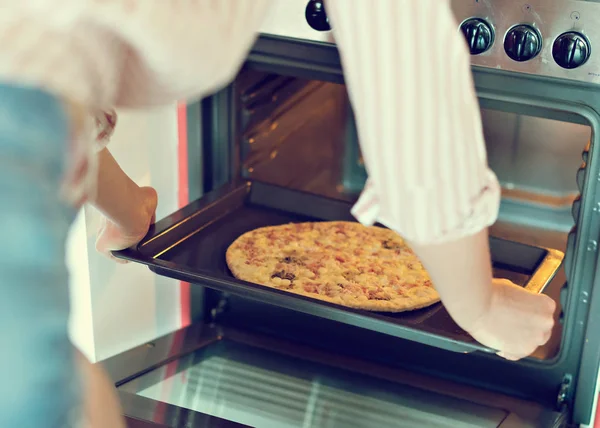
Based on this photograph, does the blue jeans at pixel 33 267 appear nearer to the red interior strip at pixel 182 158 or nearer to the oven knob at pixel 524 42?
the oven knob at pixel 524 42

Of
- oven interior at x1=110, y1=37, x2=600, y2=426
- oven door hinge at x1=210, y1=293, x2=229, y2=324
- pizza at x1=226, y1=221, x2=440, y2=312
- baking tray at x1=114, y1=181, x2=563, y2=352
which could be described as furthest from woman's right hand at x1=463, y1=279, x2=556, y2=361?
oven door hinge at x1=210, y1=293, x2=229, y2=324

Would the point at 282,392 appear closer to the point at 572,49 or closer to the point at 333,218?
the point at 333,218

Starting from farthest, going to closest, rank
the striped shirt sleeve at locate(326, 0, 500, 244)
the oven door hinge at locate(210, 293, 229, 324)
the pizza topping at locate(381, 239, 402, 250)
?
the oven door hinge at locate(210, 293, 229, 324) < the pizza topping at locate(381, 239, 402, 250) < the striped shirt sleeve at locate(326, 0, 500, 244)

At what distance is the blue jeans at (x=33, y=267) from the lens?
1.92ft

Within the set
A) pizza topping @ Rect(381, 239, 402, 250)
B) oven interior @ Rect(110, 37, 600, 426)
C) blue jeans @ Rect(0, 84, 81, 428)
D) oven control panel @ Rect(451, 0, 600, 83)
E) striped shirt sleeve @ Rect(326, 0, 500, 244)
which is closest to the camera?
blue jeans @ Rect(0, 84, 81, 428)

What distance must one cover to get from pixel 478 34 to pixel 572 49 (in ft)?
0.40

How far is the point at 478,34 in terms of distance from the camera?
1.14 meters

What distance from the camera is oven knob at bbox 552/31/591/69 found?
1.08 m

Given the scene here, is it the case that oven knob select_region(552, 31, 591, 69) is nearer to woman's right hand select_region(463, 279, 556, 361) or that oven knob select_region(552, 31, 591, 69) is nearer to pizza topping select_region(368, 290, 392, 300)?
woman's right hand select_region(463, 279, 556, 361)

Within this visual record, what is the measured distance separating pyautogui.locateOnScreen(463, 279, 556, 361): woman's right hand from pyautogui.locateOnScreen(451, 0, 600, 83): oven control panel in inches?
12.3

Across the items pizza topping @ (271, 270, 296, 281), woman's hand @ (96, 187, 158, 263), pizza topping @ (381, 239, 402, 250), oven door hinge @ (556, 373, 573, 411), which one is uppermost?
woman's hand @ (96, 187, 158, 263)

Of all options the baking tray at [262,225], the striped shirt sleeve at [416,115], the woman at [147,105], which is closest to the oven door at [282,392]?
the baking tray at [262,225]

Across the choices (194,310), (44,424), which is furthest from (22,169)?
(194,310)

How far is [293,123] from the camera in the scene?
1.62 m
